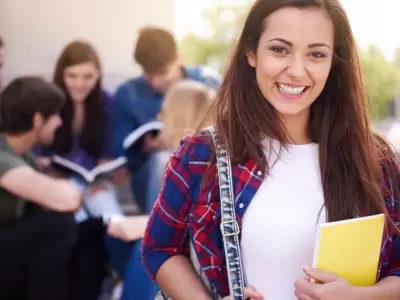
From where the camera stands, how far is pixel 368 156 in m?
1.48

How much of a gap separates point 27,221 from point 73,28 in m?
1.87

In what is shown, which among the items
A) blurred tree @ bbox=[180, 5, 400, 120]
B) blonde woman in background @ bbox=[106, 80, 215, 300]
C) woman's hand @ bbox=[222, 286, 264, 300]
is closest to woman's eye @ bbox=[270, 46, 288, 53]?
woman's hand @ bbox=[222, 286, 264, 300]

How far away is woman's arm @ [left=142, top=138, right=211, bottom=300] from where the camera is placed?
56.3 inches

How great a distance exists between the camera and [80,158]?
356 centimetres

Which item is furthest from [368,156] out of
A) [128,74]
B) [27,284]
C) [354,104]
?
[128,74]

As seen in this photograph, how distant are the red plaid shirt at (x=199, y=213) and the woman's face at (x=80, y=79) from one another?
230cm

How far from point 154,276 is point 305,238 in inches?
13.9

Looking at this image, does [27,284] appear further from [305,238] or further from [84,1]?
[84,1]

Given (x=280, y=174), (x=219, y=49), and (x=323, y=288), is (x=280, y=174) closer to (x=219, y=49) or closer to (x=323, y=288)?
(x=323, y=288)

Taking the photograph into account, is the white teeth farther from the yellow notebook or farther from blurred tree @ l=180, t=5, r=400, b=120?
blurred tree @ l=180, t=5, r=400, b=120

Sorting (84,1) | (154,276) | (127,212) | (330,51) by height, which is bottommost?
(127,212)

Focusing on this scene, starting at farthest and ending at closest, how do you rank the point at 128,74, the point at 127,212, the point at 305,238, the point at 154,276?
the point at 128,74 < the point at 127,212 < the point at 154,276 < the point at 305,238

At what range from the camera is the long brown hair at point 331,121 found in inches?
56.6

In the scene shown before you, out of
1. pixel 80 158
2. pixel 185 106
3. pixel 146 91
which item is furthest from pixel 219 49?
pixel 185 106
